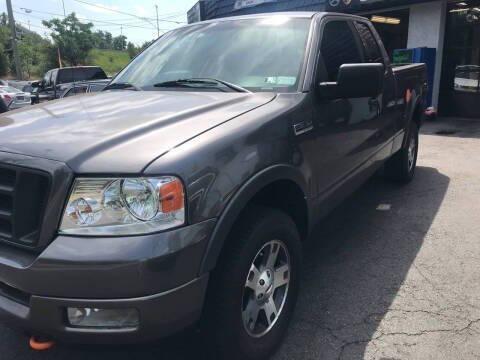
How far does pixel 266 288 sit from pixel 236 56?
1638 mm

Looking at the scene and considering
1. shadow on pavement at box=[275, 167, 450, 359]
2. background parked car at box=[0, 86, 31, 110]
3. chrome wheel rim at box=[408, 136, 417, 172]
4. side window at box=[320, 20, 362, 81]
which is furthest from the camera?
background parked car at box=[0, 86, 31, 110]

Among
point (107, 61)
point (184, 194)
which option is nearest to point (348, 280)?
point (184, 194)

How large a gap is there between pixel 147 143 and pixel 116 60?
81153 mm

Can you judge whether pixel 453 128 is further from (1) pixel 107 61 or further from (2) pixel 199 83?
(1) pixel 107 61

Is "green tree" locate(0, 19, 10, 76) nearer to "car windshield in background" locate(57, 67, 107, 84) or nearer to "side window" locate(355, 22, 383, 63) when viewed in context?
"car windshield in background" locate(57, 67, 107, 84)

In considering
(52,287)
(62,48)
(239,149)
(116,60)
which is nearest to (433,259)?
(239,149)

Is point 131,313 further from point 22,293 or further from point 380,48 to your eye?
point 380,48

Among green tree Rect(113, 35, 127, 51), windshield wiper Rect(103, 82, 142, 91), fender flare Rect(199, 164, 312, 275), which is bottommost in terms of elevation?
fender flare Rect(199, 164, 312, 275)

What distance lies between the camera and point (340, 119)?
335 centimetres

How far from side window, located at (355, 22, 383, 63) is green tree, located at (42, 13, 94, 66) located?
58905 mm

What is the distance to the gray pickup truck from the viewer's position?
1.92 metres

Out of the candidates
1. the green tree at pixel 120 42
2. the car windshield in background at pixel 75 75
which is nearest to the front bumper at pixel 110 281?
the car windshield in background at pixel 75 75

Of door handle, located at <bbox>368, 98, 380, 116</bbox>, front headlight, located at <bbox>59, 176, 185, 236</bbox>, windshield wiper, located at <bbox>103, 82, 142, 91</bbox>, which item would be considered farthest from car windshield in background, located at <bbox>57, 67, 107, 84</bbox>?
front headlight, located at <bbox>59, 176, 185, 236</bbox>

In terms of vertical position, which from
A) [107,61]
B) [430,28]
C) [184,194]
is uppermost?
[430,28]
